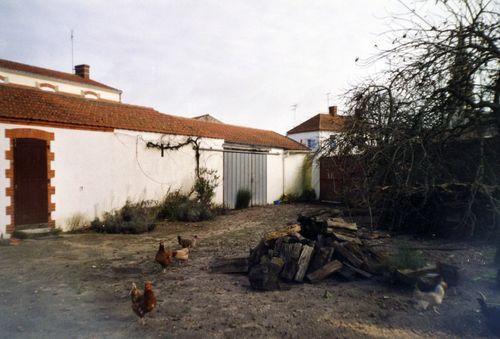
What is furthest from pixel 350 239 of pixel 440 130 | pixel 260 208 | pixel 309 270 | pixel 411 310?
pixel 260 208

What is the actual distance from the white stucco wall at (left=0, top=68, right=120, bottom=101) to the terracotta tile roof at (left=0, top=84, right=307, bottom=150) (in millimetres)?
15007

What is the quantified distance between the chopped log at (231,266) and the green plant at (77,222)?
6167 millimetres

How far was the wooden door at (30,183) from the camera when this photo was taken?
9078mm

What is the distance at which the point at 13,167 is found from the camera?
8.96m

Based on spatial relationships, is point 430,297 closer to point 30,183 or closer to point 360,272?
point 360,272

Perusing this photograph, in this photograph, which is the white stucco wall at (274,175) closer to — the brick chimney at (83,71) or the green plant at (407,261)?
the green plant at (407,261)

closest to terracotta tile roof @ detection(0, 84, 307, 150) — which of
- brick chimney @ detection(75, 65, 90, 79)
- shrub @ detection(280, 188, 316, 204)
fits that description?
shrub @ detection(280, 188, 316, 204)

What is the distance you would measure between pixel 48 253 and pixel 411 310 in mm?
7526

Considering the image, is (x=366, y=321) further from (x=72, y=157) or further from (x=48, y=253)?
(x=72, y=157)

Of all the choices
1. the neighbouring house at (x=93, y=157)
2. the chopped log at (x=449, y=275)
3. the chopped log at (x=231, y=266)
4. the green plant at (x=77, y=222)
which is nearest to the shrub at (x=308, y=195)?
the neighbouring house at (x=93, y=157)

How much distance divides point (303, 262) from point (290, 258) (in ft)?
0.74

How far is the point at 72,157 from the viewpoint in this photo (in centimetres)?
1020

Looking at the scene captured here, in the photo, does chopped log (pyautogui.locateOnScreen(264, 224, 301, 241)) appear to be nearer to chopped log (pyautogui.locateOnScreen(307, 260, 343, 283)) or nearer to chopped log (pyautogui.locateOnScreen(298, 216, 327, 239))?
chopped log (pyautogui.locateOnScreen(298, 216, 327, 239))

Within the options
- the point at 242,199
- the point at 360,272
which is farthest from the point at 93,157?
the point at 360,272
